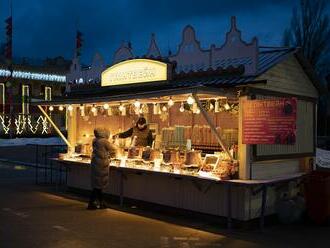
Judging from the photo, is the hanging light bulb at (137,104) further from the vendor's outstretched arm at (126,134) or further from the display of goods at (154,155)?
the display of goods at (154,155)

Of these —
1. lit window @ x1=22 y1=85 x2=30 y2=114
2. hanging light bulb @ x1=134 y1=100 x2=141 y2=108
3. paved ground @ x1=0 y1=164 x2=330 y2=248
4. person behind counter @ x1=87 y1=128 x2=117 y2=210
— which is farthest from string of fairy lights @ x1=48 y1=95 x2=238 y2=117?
lit window @ x1=22 y1=85 x2=30 y2=114

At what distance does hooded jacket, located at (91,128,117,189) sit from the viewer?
1091 centimetres

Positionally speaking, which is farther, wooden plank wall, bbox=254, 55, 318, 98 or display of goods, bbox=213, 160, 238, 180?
wooden plank wall, bbox=254, 55, 318, 98

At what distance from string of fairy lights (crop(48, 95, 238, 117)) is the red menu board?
0.93 m

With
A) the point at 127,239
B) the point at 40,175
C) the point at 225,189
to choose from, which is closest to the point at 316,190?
the point at 225,189

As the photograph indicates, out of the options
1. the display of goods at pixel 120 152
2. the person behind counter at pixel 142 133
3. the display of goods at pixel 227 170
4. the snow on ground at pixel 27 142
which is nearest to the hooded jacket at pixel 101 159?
the display of goods at pixel 120 152

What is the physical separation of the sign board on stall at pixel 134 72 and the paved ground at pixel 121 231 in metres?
3.04

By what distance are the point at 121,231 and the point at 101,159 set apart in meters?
2.32

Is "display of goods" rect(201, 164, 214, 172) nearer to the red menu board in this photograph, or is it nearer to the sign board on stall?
the red menu board

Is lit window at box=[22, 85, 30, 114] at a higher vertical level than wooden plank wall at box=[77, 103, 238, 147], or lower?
higher

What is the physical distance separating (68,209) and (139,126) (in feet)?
8.97

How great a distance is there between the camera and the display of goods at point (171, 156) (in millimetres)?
10422

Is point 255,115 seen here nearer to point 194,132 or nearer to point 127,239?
point 194,132

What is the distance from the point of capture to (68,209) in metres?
11.1
